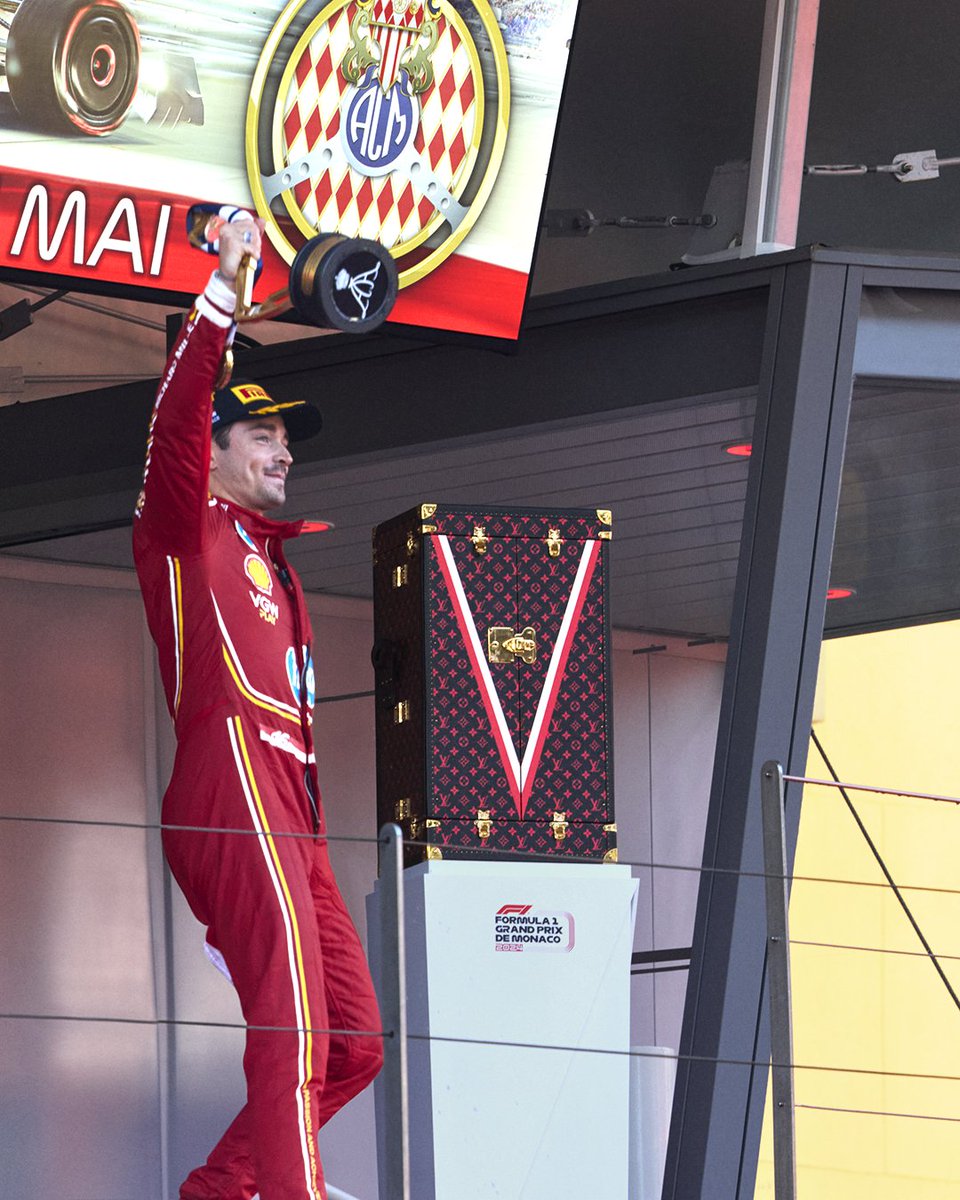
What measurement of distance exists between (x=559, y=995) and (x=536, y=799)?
423 mm

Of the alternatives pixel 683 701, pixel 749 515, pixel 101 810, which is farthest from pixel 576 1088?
pixel 683 701

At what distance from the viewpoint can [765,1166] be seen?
13.6 ft

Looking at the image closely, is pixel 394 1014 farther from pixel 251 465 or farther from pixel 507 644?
pixel 507 644

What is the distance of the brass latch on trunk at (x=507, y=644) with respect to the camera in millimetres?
4309

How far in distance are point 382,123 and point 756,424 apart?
3.68ft

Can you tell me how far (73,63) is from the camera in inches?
173

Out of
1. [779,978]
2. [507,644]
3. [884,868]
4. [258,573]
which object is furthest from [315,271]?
[884,868]

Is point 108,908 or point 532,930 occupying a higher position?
point 532,930

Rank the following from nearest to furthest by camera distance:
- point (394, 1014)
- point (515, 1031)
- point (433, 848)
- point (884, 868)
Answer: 1. point (394, 1014)
2. point (515, 1031)
3. point (433, 848)
4. point (884, 868)

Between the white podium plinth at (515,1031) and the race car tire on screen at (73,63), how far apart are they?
1779 mm

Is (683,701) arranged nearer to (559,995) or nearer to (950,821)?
(950,821)

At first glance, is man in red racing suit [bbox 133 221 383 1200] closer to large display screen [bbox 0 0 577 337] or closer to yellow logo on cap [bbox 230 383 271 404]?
yellow logo on cap [bbox 230 383 271 404]

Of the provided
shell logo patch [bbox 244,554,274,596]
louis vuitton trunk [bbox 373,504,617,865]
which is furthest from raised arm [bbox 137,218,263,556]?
louis vuitton trunk [bbox 373,504,617,865]

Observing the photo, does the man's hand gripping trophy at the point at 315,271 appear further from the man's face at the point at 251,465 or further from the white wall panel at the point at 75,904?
the white wall panel at the point at 75,904
